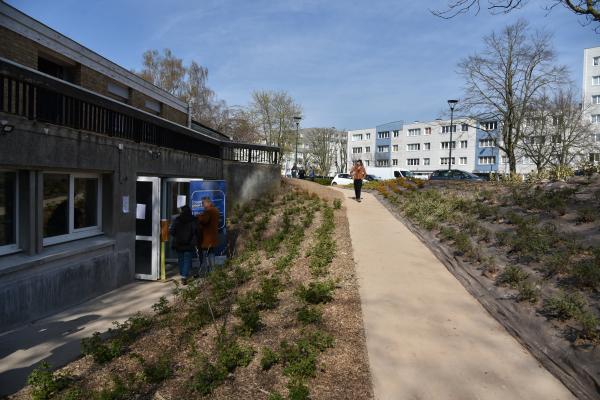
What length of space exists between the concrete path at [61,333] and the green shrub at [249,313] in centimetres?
197

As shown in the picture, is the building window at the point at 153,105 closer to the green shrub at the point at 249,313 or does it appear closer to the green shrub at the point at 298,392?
the green shrub at the point at 249,313

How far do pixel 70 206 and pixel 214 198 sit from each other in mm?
3520

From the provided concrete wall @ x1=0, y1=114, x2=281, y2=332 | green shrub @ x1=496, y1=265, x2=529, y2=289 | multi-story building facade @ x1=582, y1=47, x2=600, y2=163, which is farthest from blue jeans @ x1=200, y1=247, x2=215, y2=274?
multi-story building facade @ x1=582, y1=47, x2=600, y2=163

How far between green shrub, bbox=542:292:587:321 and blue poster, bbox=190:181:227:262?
748 cm

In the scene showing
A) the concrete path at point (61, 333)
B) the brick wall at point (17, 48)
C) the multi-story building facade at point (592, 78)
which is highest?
the multi-story building facade at point (592, 78)

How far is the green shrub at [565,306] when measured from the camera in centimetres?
462

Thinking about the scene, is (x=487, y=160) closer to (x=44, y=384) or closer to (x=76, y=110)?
(x=76, y=110)

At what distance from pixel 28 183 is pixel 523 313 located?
7018 millimetres

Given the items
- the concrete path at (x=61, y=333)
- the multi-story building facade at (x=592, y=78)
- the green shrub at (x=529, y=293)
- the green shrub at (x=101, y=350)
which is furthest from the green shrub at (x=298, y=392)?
the multi-story building facade at (x=592, y=78)

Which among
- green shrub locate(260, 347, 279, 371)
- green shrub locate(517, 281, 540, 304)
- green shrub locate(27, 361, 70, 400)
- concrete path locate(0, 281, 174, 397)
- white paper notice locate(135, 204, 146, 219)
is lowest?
concrete path locate(0, 281, 174, 397)

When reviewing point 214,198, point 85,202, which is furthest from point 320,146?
point 85,202

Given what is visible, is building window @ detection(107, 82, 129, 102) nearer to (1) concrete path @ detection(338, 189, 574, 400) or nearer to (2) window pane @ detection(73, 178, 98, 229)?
(2) window pane @ detection(73, 178, 98, 229)

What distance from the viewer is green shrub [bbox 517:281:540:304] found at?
17.4ft

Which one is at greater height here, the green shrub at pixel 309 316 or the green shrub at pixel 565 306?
the green shrub at pixel 565 306
